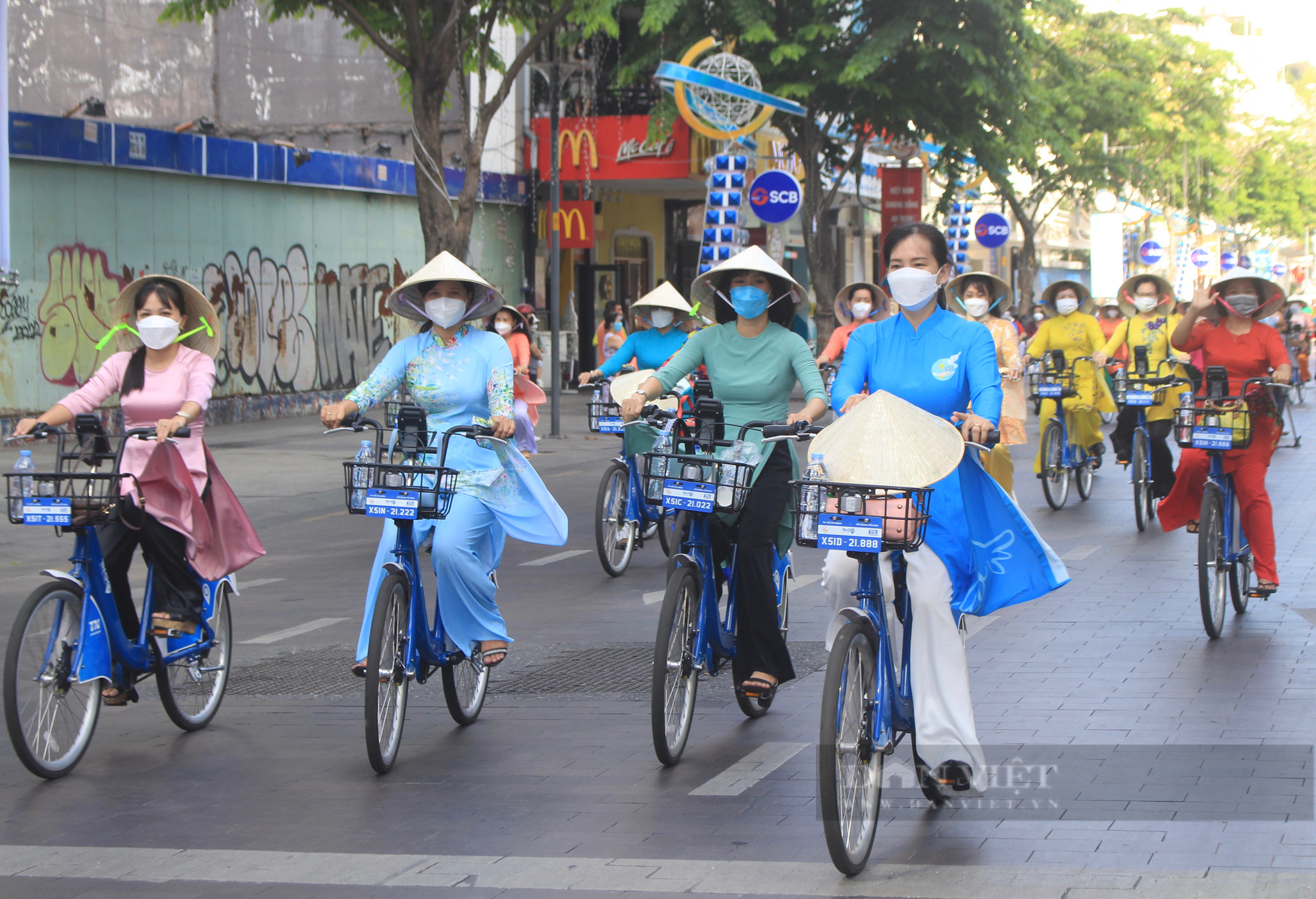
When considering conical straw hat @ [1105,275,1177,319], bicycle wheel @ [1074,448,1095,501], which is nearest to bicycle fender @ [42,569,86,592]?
conical straw hat @ [1105,275,1177,319]

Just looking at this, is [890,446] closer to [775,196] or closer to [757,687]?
[757,687]

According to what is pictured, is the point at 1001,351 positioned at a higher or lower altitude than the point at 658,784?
higher

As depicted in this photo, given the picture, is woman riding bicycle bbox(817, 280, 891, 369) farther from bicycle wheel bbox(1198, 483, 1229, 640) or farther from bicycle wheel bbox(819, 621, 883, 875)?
bicycle wheel bbox(819, 621, 883, 875)

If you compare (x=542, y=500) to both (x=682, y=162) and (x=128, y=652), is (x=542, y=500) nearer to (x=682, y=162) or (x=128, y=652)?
(x=128, y=652)

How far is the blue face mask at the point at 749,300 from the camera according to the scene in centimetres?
642

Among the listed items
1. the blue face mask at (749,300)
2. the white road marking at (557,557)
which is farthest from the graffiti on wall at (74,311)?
the blue face mask at (749,300)

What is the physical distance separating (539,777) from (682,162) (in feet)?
79.1

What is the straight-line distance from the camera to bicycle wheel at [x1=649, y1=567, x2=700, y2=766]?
552cm

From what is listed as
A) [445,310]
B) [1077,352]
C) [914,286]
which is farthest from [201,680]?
[1077,352]

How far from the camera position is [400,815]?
5191mm

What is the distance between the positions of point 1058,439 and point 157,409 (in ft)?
30.1

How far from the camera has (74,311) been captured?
1933 centimetres

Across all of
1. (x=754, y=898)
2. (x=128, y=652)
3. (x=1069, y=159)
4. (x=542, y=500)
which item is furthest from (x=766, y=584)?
(x=1069, y=159)

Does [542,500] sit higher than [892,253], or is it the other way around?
[892,253]
